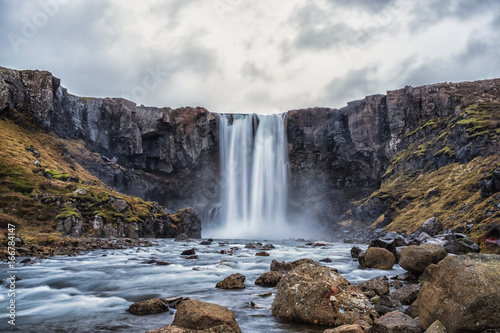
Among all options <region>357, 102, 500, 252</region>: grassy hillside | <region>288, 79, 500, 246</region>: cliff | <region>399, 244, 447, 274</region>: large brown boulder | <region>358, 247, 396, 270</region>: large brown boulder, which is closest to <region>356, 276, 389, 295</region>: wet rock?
<region>399, 244, 447, 274</region>: large brown boulder

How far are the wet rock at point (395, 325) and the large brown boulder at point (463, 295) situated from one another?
30cm

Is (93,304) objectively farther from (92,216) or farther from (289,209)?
(289,209)

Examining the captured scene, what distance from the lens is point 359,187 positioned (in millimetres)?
90750

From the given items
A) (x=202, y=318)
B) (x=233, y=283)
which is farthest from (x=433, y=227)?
(x=202, y=318)

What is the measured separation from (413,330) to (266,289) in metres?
7.55

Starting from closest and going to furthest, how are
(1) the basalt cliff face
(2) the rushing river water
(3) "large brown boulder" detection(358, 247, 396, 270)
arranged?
(2) the rushing river water → (3) "large brown boulder" detection(358, 247, 396, 270) → (1) the basalt cliff face

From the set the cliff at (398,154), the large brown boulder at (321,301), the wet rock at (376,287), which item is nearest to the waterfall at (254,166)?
the cliff at (398,154)

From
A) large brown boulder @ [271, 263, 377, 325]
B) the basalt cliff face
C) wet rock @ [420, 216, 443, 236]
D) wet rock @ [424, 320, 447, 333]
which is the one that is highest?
the basalt cliff face

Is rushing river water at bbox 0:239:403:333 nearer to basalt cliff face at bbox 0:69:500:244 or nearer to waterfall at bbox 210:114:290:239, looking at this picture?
basalt cliff face at bbox 0:69:500:244

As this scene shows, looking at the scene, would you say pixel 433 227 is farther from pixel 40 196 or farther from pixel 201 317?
pixel 40 196

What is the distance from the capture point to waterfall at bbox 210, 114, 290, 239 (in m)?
94.7

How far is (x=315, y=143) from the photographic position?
306 feet

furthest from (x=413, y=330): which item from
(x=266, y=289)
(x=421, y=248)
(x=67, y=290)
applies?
(x=67, y=290)

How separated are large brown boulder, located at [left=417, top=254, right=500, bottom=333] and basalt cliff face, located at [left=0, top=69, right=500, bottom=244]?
57196 mm
